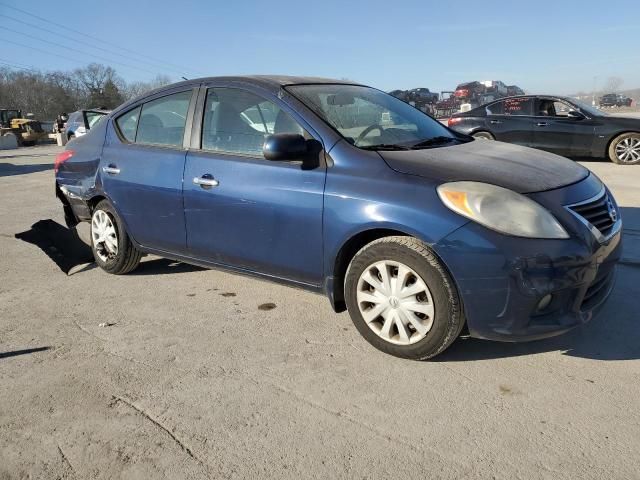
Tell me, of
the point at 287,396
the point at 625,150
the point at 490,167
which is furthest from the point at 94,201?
the point at 625,150

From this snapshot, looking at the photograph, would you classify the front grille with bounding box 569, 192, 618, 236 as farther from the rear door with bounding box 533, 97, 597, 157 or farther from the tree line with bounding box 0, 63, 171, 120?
the tree line with bounding box 0, 63, 171, 120

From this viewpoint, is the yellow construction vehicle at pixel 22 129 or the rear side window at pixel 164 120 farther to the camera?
the yellow construction vehicle at pixel 22 129

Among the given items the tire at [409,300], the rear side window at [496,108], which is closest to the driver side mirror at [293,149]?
the tire at [409,300]

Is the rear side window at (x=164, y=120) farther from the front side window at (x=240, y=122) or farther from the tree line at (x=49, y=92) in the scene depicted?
the tree line at (x=49, y=92)

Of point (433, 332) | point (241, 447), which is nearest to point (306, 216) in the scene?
point (433, 332)

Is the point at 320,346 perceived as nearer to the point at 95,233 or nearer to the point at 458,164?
the point at 458,164

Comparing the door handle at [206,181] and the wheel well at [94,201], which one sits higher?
the door handle at [206,181]

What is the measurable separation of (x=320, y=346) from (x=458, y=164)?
4.45 feet

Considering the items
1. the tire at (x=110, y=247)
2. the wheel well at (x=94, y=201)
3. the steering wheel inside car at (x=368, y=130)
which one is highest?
the steering wheel inside car at (x=368, y=130)

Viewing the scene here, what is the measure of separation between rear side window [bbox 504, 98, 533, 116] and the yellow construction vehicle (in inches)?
1169

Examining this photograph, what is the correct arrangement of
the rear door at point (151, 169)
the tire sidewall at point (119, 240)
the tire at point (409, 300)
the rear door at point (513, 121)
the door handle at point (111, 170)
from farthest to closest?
the rear door at point (513, 121) < the tire sidewall at point (119, 240) < the door handle at point (111, 170) < the rear door at point (151, 169) < the tire at point (409, 300)

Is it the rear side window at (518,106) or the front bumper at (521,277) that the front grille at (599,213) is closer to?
the front bumper at (521,277)

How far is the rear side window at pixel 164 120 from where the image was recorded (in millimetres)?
4059

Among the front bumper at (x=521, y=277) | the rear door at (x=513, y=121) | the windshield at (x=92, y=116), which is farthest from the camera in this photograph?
the windshield at (x=92, y=116)
